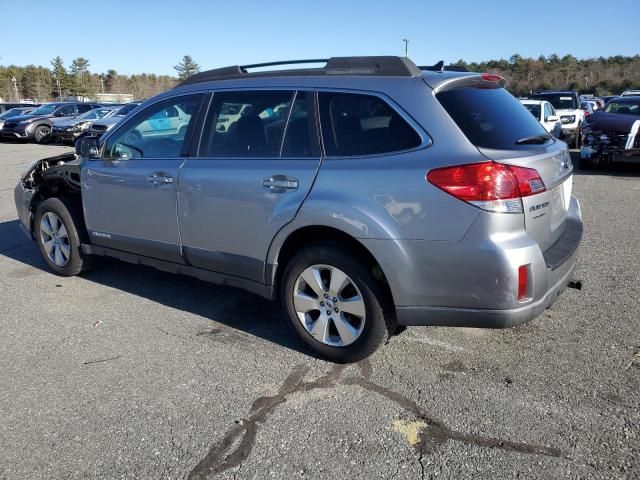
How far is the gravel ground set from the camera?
2.55 m

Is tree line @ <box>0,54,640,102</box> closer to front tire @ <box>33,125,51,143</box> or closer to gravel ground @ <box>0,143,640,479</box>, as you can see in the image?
front tire @ <box>33,125,51,143</box>

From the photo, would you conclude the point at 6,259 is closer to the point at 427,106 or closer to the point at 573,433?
the point at 427,106

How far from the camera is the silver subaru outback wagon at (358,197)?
2896mm

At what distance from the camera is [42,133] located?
73.6 feet

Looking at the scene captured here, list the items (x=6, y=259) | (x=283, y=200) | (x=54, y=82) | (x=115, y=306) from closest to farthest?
(x=283, y=200), (x=115, y=306), (x=6, y=259), (x=54, y=82)

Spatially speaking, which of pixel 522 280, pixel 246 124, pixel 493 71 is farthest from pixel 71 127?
pixel 493 71

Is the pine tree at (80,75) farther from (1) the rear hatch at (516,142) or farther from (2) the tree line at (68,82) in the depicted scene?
(1) the rear hatch at (516,142)

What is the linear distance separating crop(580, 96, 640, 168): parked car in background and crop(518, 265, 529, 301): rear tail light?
9740mm

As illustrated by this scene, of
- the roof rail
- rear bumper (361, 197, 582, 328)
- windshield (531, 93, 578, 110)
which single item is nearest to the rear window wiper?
rear bumper (361, 197, 582, 328)

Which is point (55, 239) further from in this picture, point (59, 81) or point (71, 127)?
point (59, 81)

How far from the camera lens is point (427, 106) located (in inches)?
121

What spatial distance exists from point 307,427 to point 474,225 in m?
1.37

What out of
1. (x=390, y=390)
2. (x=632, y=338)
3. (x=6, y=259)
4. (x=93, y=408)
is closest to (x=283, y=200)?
(x=390, y=390)

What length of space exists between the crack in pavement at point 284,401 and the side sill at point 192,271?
0.71 metres
